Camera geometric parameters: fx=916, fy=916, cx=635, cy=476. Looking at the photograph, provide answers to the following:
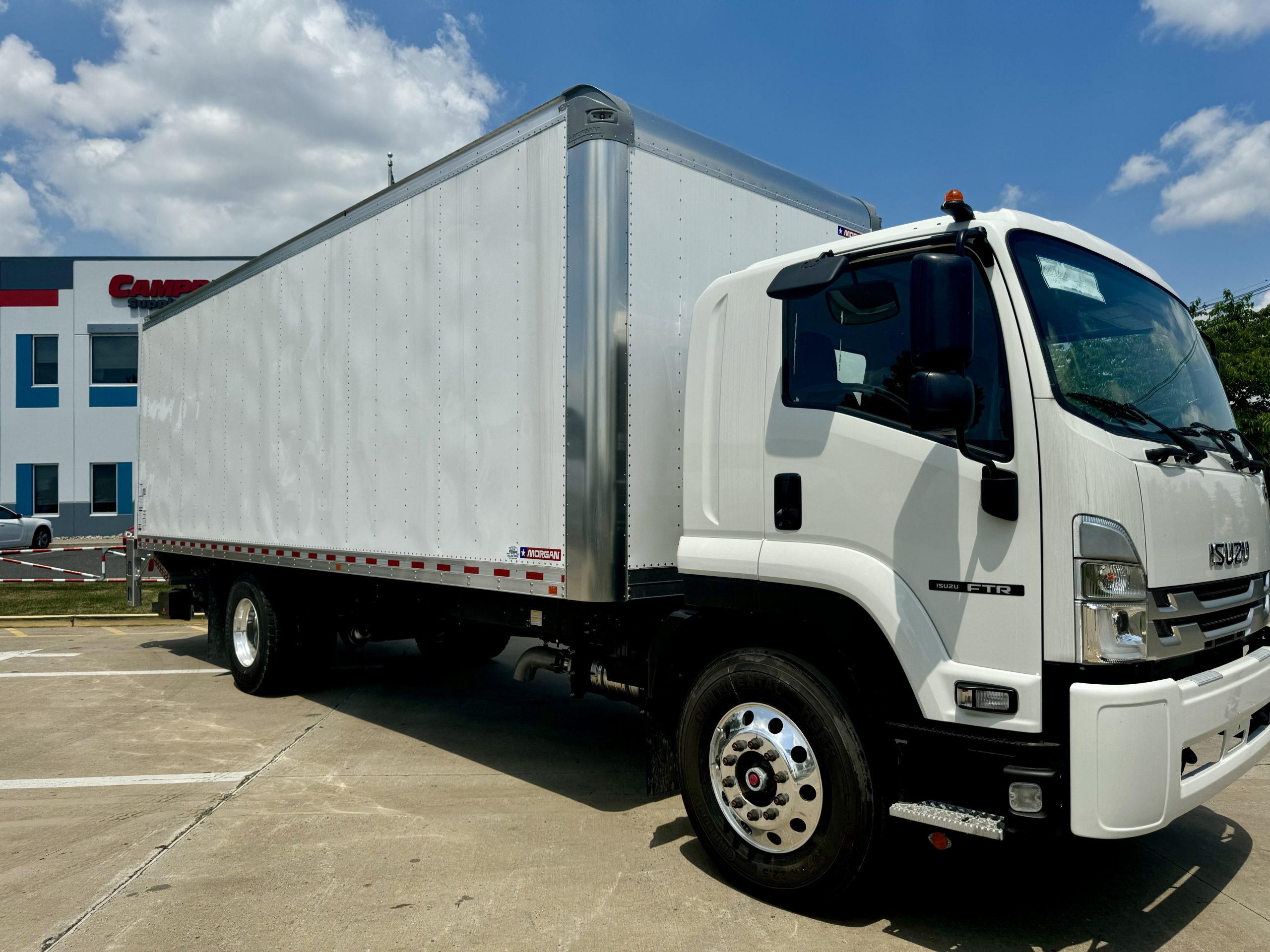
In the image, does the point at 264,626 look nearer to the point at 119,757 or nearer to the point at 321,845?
the point at 119,757

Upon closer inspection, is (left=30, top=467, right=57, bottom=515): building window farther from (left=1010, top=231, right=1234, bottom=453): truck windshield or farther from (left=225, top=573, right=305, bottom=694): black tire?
(left=1010, top=231, right=1234, bottom=453): truck windshield

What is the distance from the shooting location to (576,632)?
4953 millimetres

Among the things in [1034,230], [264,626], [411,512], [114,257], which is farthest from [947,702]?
[114,257]

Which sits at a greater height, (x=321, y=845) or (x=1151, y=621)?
(x=1151, y=621)

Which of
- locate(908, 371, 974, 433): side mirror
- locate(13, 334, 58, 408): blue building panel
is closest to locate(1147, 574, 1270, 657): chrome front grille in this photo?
locate(908, 371, 974, 433): side mirror

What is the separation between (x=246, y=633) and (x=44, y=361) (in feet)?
92.5

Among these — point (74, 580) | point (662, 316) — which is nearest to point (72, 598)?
point (74, 580)

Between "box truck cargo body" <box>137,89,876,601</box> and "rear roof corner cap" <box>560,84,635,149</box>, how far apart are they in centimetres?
1

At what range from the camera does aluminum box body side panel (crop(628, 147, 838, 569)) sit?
177 inches

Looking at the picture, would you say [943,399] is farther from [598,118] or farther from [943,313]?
[598,118]

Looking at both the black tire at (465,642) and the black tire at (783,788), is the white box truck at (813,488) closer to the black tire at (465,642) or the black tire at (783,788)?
the black tire at (783,788)

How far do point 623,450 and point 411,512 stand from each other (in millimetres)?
1872

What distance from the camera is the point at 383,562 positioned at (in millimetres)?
5980

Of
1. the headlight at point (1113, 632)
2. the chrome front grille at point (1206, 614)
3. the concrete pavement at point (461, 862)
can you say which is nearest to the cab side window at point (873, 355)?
the headlight at point (1113, 632)
